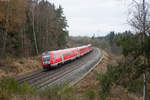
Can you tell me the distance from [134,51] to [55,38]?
33.3 metres

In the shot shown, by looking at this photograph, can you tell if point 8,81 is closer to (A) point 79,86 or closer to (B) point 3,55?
(A) point 79,86

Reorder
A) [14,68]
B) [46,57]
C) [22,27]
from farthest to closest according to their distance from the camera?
1. [22,27]
2. [46,57]
3. [14,68]

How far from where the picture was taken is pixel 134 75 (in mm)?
6711

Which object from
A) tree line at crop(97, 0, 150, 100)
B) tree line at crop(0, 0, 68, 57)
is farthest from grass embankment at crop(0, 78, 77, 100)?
tree line at crop(0, 0, 68, 57)

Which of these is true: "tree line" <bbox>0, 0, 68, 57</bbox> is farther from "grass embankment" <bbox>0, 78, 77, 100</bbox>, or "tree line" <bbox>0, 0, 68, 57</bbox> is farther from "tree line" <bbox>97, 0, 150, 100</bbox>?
"tree line" <bbox>97, 0, 150, 100</bbox>

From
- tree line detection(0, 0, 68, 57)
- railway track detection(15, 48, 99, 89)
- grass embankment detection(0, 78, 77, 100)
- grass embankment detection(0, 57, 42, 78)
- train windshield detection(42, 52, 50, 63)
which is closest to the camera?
grass embankment detection(0, 78, 77, 100)

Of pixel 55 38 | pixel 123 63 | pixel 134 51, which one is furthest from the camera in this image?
pixel 55 38

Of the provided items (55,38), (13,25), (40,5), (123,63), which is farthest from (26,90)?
(55,38)

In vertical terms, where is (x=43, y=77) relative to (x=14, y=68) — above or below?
below

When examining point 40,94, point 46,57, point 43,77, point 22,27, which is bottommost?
point 43,77

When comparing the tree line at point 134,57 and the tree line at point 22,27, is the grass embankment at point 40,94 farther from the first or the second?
the tree line at point 22,27

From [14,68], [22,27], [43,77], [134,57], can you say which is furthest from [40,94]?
[22,27]

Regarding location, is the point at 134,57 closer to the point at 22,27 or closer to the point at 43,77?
the point at 43,77

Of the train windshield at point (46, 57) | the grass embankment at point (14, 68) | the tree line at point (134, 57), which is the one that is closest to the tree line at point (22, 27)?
the grass embankment at point (14, 68)
